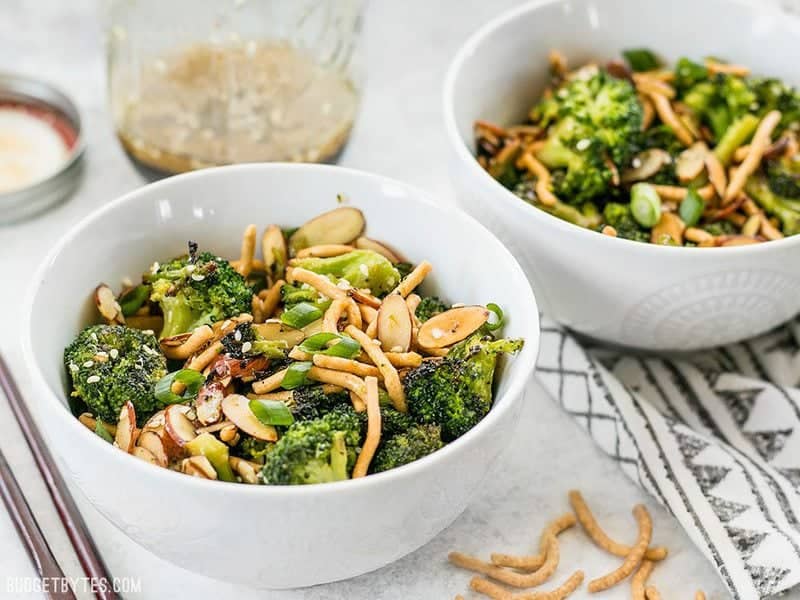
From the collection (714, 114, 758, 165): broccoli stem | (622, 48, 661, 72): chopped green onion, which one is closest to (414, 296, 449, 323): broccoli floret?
(714, 114, 758, 165): broccoli stem

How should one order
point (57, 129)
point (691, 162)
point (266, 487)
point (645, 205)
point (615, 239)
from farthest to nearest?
point (57, 129)
point (691, 162)
point (645, 205)
point (615, 239)
point (266, 487)

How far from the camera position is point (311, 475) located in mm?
1247

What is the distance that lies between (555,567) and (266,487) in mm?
509

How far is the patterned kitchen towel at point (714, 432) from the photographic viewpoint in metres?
1.51

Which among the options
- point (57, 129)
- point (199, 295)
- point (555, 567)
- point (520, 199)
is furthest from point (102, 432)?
point (57, 129)

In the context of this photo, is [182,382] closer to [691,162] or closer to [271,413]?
[271,413]

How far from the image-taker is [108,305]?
60.6 inches

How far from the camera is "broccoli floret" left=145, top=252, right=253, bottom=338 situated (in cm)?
153

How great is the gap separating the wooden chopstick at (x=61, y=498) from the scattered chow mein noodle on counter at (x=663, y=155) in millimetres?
891

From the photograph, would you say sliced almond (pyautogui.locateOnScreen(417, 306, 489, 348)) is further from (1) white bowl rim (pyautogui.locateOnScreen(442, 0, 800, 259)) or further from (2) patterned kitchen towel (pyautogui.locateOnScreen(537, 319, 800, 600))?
(2) patterned kitchen towel (pyautogui.locateOnScreen(537, 319, 800, 600))

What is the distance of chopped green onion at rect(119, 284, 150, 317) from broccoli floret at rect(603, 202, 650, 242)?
767 millimetres

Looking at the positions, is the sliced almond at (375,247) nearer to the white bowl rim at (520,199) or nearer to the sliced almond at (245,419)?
the white bowl rim at (520,199)

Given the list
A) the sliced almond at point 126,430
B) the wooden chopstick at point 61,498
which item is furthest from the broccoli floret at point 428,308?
the wooden chopstick at point 61,498

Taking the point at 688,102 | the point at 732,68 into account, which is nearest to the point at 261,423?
the point at 688,102
